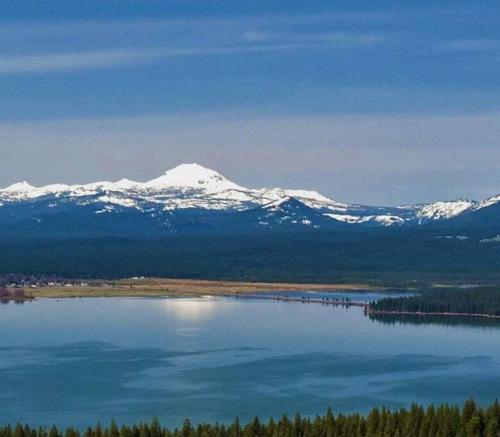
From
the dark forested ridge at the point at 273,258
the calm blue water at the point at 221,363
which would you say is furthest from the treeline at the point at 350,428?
the dark forested ridge at the point at 273,258

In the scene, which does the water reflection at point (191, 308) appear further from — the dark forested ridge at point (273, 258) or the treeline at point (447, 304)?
the dark forested ridge at point (273, 258)

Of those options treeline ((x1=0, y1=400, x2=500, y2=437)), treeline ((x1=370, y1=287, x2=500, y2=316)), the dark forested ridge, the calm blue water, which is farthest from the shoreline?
treeline ((x1=0, y1=400, x2=500, y2=437))

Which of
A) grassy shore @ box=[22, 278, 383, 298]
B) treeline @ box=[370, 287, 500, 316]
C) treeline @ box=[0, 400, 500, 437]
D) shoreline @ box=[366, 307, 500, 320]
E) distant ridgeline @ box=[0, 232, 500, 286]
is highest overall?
distant ridgeline @ box=[0, 232, 500, 286]

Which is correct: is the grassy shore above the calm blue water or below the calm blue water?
above

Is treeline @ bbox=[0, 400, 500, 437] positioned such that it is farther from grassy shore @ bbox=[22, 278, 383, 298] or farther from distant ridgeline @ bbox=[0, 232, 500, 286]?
distant ridgeline @ bbox=[0, 232, 500, 286]

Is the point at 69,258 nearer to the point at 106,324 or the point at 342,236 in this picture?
the point at 342,236

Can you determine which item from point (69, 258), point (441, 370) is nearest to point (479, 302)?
point (441, 370)

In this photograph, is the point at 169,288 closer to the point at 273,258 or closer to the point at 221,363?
the point at 273,258
